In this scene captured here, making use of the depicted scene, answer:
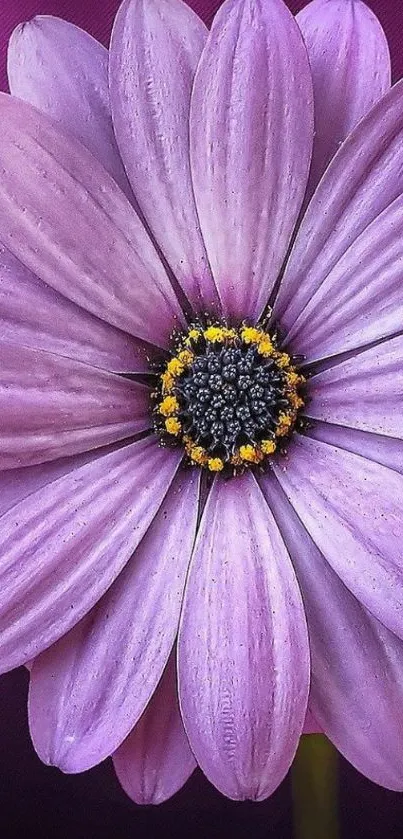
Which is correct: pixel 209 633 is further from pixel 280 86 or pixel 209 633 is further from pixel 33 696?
pixel 280 86

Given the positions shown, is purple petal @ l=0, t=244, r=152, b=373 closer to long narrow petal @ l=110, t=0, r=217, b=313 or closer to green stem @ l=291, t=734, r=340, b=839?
long narrow petal @ l=110, t=0, r=217, b=313

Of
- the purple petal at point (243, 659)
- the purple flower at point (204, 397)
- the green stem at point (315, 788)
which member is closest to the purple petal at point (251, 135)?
the purple flower at point (204, 397)

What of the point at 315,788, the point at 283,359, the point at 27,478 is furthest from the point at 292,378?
the point at 315,788

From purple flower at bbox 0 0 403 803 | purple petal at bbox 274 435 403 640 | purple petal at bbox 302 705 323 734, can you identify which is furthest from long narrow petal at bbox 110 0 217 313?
purple petal at bbox 302 705 323 734

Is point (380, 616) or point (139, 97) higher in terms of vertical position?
point (139, 97)

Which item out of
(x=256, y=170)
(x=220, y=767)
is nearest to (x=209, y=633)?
(x=220, y=767)

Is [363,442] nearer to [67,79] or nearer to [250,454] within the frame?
[250,454]
